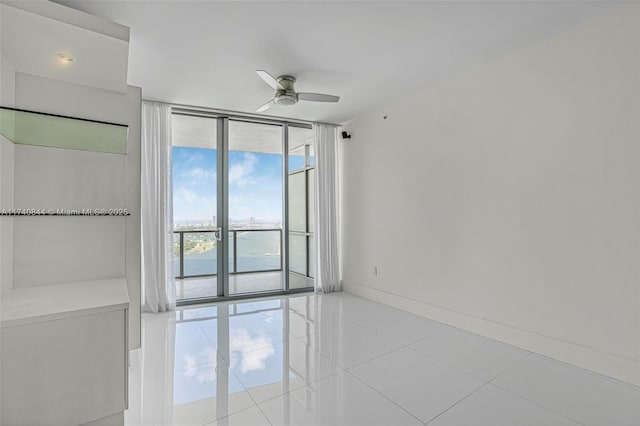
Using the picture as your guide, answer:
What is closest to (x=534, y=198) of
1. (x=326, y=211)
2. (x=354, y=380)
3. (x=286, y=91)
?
(x=354, y=380)

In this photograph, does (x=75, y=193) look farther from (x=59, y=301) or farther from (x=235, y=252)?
(x=235, y=252)

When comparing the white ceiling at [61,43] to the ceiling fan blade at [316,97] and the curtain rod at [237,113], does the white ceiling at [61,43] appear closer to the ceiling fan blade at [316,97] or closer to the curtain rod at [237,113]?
the ceiling fan blade at [316,97]

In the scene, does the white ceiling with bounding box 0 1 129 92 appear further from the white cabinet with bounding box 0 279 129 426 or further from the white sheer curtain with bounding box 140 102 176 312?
the white sheer curtain with bounding box 140 102 176 312

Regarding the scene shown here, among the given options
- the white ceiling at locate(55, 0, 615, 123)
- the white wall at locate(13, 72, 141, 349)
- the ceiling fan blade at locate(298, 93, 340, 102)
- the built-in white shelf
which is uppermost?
Result: the white ceiling at locate(55, 0, 615, 123)

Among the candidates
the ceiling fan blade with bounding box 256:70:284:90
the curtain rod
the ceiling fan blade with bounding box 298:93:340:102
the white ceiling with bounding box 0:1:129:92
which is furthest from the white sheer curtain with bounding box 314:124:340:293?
the white ceiling with bounding box 0:1:129:92

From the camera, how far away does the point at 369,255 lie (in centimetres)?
490

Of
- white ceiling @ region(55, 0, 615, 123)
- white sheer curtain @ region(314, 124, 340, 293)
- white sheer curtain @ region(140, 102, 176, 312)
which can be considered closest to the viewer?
white ceiling @ region(55, 0, 615, 123)

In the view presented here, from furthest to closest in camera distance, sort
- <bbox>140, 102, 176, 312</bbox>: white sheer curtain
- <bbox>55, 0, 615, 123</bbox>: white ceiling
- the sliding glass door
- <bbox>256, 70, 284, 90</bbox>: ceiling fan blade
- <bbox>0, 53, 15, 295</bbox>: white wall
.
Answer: the sliding glass door, <bbox>140, 102, 176, 312</bbox>: white sheer curtain, <bbox>256, 70, 284, 90</bbox>: ceiling fan blade, <bbox>55, 0, 615, 123</bbox>: white ceiling, <bbox>0, 53, 15, 295</bbox>: white wall

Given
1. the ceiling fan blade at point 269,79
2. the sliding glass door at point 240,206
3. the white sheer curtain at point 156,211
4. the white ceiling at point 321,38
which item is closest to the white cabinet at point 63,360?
the white ceiling at point 321,38

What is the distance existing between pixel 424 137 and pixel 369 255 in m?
1.87

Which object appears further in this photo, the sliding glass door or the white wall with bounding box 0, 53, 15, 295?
the sliding glass door

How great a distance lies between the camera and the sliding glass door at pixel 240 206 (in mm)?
4750

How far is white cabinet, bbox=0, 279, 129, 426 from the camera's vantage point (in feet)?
4.75

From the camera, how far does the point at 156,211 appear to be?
4199 mm
